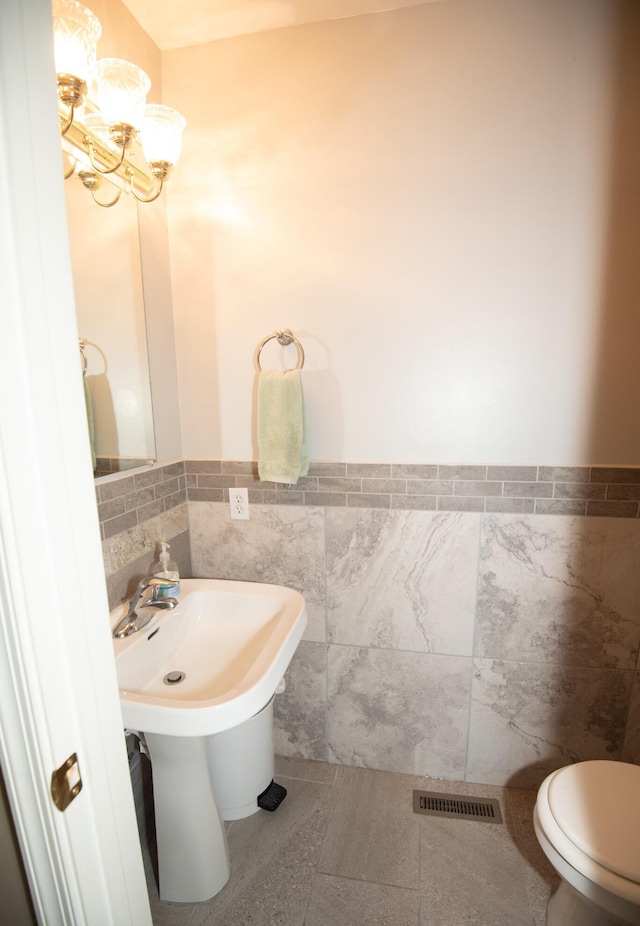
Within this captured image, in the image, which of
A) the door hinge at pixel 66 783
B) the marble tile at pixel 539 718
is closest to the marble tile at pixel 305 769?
the marble tile at pixel 539 718

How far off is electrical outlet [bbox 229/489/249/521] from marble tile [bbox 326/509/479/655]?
316 mm

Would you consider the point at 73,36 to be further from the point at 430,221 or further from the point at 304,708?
the point at 304,708

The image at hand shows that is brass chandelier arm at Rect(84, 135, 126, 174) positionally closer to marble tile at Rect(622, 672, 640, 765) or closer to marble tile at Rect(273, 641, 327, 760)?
marble tile at Rect(273, 641, 327, 760)

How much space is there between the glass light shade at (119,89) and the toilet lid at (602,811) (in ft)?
6.70

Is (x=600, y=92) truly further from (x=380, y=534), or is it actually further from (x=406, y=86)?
(x=380, y=534)

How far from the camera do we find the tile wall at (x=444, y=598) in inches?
55.7

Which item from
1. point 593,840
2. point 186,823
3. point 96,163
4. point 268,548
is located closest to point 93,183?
point 96,163

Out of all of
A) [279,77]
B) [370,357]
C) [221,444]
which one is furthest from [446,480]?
[279,77]

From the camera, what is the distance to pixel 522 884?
1293 millimetres

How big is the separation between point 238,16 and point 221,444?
4.36 ft

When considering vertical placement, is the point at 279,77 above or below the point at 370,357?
above

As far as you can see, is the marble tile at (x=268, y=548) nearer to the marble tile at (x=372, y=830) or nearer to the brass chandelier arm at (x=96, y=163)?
the marble tile at (x=372, y=830)

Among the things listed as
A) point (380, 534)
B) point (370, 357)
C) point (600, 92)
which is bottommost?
point (380, 534)

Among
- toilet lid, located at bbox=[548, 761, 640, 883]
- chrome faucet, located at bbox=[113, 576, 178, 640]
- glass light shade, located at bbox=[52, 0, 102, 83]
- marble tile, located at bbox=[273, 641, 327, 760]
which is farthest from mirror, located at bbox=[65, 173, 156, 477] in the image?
toilet lid, located at bbox=[548, 761, 640, 883]
